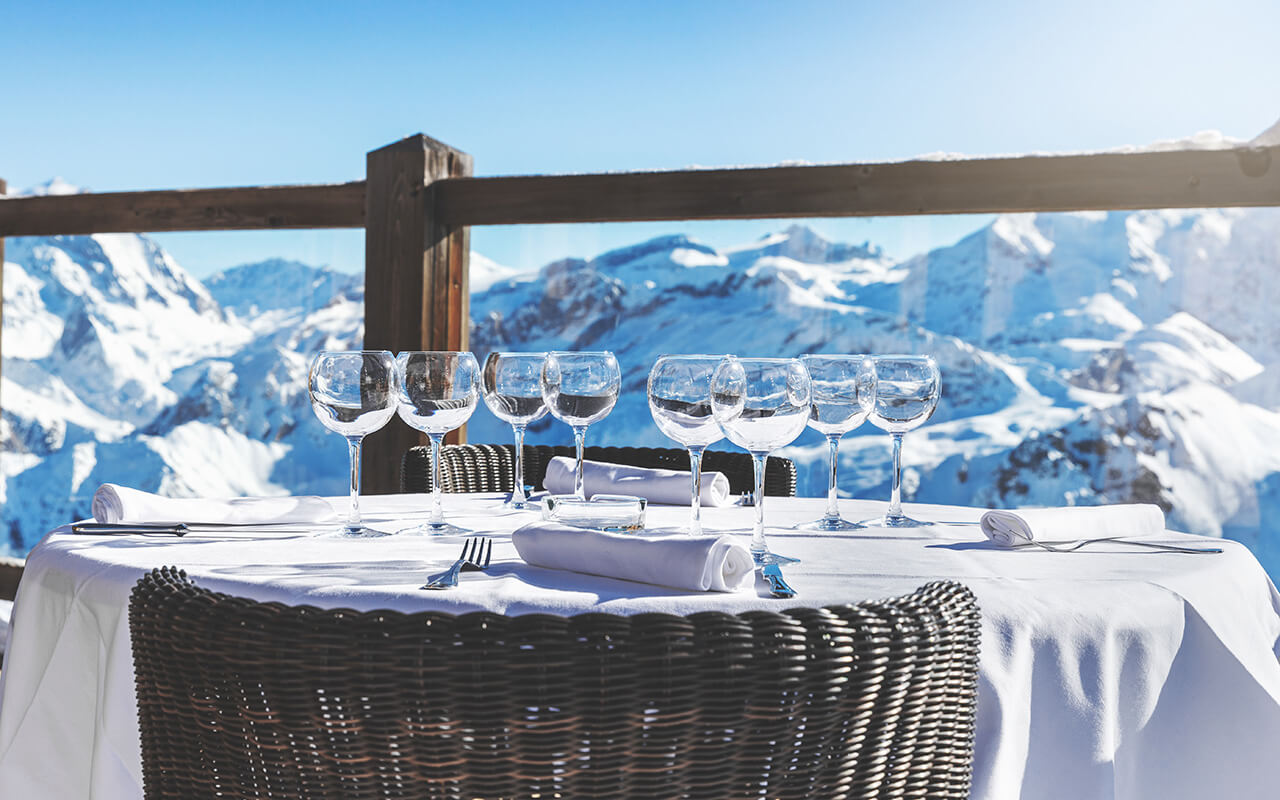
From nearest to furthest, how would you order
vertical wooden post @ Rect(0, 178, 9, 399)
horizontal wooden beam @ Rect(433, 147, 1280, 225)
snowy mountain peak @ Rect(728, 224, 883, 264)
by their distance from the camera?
horizontal wooden beam @ Rect(433, 147, 1280, 225) → snowy mountain peak @ Rect(728, 224, 883, 264) → vertical wooden post @ Rect(0, 178, 9, 399)

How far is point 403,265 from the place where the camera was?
2.88 meters

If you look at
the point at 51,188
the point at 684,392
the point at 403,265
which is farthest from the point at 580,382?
the point at 51,188

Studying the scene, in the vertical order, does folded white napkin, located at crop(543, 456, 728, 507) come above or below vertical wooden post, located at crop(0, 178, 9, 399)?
below

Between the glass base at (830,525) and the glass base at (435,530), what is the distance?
45 centimetres

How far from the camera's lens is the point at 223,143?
5.50m

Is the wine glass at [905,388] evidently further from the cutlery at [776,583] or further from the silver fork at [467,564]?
the silver fork at [467,564]

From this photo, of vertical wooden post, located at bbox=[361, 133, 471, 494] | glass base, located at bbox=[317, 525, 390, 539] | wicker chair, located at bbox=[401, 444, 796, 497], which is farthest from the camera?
vertical wooden post, located at bbox=[361, 133, 471, 494]

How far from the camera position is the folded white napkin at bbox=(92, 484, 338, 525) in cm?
125

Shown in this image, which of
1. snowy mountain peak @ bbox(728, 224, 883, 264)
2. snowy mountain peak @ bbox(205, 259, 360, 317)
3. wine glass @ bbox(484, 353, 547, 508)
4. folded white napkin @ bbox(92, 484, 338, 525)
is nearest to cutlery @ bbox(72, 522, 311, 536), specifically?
folded white napkin @ bbox(92, 484, 338, 525)

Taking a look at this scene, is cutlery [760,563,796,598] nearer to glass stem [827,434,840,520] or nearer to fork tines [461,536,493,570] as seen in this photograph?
fork tines [461,536,493,570]

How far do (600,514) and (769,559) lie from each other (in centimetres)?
28

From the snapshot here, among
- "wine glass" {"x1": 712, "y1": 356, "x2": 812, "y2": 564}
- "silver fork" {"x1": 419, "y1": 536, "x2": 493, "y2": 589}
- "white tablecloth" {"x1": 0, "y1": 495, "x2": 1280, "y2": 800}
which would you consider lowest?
"white tablecloth" {"x1": 0, "y1": 495, "x2": 1280, "y2": 800}

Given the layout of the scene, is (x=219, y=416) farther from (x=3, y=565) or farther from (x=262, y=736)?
(x=262, y=736)

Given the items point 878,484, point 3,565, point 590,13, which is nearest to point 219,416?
point 3,565
